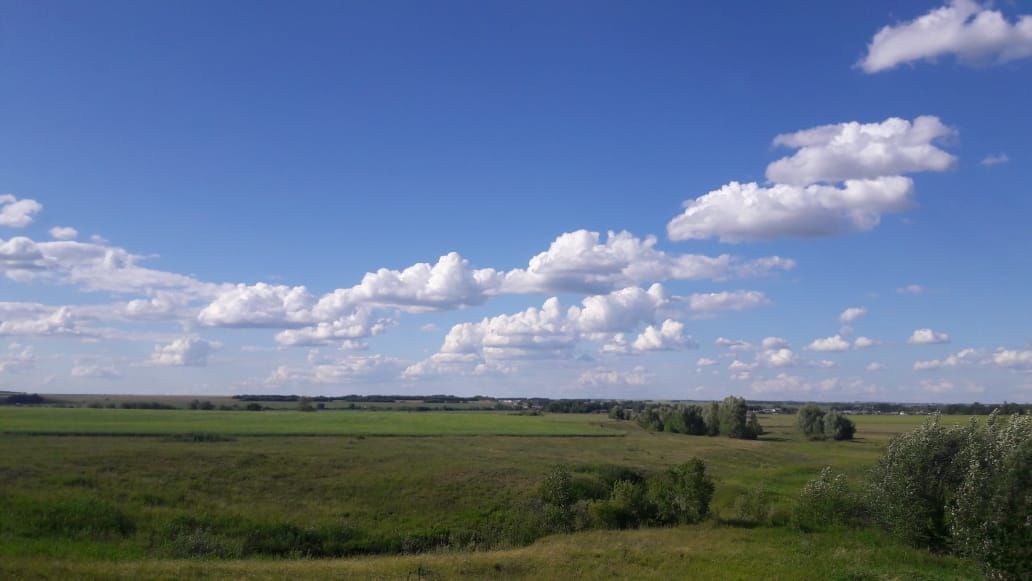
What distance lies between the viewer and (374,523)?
4100 centimetres

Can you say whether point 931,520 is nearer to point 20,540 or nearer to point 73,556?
point 73,556

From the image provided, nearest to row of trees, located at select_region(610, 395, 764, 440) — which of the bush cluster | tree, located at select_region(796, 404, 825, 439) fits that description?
the bush cluster

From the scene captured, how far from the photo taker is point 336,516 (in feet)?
137

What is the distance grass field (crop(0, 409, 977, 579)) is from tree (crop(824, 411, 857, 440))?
45.8 metres

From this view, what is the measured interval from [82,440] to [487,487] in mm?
39320

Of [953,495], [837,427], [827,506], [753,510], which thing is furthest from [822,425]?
[953,495]

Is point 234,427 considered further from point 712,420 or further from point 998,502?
point 998,502

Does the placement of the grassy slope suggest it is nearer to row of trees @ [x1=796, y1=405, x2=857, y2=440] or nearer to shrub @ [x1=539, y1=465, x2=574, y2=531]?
shrub @ [x1=539, y1=465, x2=574, y2=531]

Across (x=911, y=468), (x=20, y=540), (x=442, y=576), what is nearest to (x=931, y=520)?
(x=911, y=468)

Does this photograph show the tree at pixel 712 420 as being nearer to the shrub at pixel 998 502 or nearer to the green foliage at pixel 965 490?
the green foliage at pixel 965 490

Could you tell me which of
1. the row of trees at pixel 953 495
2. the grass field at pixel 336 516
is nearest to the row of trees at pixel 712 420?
the grass field at pixel 336 516

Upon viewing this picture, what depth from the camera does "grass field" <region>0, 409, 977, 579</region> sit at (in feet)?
90.2

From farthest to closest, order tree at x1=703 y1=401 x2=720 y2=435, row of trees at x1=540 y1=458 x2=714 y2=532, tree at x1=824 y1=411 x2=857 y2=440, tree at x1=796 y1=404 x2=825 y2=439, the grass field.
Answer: tree at x1=703 y1=401 x2=720 y2=435 < tree at x1=796 y1=404 x2=825 y2=439 < tree at x1=824 y1=411 x2=857 y2=440 < row of trees at x1=540 y1=458 x2=714 y2=532 < the grass field

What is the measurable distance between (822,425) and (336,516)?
340 feet
